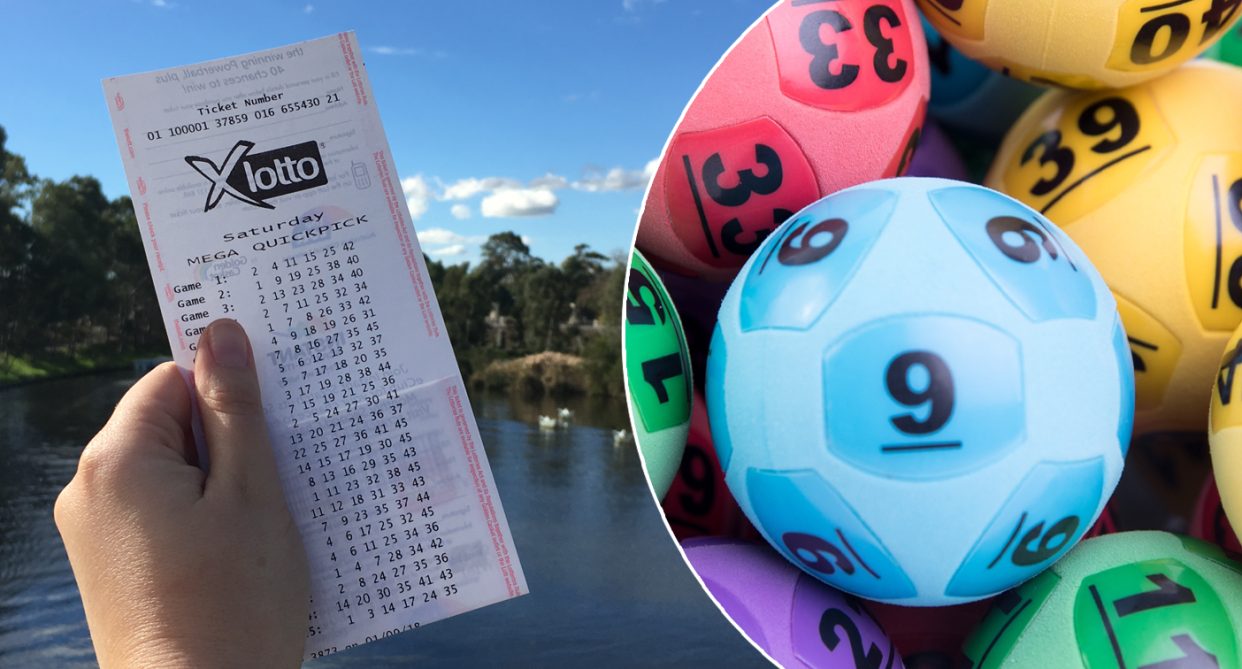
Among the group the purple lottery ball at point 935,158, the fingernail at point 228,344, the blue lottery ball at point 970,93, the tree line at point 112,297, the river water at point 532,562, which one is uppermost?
the tree line at point 112,297

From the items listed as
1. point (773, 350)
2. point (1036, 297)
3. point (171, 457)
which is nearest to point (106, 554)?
point (171, 457)

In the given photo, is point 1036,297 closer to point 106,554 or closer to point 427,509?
point 427,509

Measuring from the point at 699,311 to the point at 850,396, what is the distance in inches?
23.7

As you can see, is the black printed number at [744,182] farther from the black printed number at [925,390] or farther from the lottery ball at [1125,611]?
the lottery ball at [1125,611]

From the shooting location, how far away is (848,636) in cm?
129

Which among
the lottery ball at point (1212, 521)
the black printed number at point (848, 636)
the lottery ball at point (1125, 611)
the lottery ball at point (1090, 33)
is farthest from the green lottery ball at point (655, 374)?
the lottery ball at point (1212, 521)

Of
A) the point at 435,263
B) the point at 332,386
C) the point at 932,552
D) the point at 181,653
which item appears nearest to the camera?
the point at 181,653

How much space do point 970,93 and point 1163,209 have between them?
501 millimetres

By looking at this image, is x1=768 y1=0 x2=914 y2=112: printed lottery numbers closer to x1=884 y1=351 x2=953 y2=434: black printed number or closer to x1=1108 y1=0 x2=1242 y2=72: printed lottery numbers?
x1=1108 y1=0 x2=1242 y2=72: printed lottery numbers

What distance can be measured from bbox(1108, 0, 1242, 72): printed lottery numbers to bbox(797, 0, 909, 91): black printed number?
0.41 metres

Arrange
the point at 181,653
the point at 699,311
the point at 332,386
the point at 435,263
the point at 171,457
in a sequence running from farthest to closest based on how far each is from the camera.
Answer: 1. the point at 435,263
2. the point at 699,311
3. the point at 332,386
4. the point at 171,457
5. the point at 181,653

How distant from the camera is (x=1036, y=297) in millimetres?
1121

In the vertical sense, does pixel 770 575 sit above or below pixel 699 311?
below

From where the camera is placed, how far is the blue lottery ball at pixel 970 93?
5.67ft
